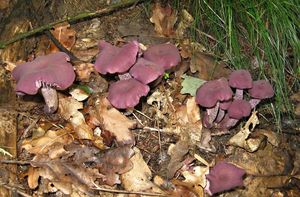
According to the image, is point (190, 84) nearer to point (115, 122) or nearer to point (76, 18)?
point (115, 122)

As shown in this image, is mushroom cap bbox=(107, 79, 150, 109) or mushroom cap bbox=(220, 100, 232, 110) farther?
mushroom cap bbox=(220, 100, 232, 110)

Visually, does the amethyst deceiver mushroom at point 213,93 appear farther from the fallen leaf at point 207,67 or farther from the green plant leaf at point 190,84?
the fallen leaf at point 207,67

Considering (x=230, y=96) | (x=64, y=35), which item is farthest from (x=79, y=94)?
(x=230, y=96)

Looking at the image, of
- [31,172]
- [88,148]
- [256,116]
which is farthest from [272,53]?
[31,172]

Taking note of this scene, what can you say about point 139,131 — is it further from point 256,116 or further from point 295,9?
point 295,9

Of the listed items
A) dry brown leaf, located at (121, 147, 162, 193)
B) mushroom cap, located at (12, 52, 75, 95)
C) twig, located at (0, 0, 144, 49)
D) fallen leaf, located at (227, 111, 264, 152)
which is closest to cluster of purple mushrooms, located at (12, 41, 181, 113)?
mushroom cap, located at (12, 52, 75, 95)

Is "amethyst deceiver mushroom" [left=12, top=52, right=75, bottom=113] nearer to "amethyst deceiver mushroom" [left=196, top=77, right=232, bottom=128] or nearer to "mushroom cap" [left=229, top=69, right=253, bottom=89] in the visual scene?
"amethyst deceiver mushroom" [left=196, top=77, right=232, bottom=128]
